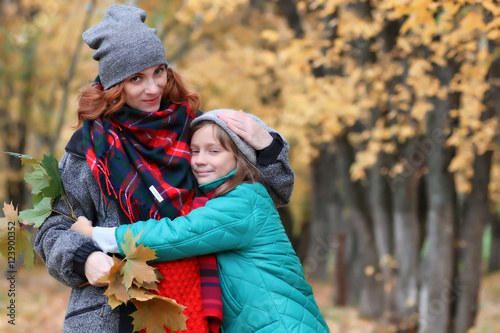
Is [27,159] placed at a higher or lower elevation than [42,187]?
higher

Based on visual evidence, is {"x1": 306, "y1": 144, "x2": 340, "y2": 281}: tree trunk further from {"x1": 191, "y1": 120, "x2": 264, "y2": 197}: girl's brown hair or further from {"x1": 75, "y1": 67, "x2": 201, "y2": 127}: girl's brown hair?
{"x1": 75, "y1": 67, "x2": 201, "y2": 127}: girl's brown hair

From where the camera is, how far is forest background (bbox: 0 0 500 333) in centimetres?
713

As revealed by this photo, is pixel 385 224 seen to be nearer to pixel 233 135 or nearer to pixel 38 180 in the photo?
pixel 233 135

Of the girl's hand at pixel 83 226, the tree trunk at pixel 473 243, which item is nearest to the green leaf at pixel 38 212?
the girl's hand at pixel 83 226

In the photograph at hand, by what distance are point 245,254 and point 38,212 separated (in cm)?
87

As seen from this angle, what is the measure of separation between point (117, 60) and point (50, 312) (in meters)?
9.96

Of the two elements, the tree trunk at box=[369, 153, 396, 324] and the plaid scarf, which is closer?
the plaid scarf

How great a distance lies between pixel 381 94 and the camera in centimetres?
880

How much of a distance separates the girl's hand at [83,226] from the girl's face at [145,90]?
0.52 metres

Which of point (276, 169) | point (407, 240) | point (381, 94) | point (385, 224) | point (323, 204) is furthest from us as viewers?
point (323, 204)

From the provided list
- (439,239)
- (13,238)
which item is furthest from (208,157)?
(439,239)

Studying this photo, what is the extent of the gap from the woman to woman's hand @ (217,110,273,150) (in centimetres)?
1

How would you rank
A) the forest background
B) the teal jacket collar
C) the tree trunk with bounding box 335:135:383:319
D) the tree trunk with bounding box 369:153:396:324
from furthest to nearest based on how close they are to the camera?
the tree trunk with bounding box 335:135:383:319 < the tree trunk with bounding box 369:153:396:324 < the forest background < the teal jacket collar

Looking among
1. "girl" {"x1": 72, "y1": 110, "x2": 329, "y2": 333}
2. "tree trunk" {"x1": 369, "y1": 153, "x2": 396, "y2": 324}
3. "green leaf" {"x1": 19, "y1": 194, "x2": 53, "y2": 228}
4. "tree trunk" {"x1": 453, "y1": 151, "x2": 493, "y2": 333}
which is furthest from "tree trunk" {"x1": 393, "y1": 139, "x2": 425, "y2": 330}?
"green leaf" {"x1": 19, "y1": 194, "x2": 53, "y2": 228}
